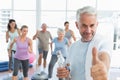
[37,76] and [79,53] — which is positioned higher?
[79,53]

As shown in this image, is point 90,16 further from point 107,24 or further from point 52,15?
point 52,15

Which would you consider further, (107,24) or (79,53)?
(107,24)

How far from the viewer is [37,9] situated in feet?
24.6

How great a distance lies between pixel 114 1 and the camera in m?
7.18

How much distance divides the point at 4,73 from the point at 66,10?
2.84 meters

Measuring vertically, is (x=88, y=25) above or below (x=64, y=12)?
below

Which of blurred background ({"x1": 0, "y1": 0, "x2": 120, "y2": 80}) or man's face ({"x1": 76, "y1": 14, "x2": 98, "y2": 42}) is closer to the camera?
man's face ({"x1": 76, "y1": 14, "x2": 98, "y2": 42})

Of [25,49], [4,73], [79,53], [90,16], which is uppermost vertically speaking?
[90,16]

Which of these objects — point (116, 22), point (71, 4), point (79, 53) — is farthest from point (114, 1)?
point (79, 53)

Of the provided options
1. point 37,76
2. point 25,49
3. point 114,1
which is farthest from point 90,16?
point 114,1

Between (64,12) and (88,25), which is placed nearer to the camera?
(88,25)

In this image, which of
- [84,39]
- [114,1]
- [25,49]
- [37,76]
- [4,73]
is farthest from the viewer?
[114,1]

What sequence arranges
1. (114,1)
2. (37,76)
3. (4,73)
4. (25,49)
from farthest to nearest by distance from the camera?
(114,1)
(4,73)
(37,76)
(25,49)

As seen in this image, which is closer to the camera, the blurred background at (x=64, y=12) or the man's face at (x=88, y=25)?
the man's face at (x=88, y=25)
